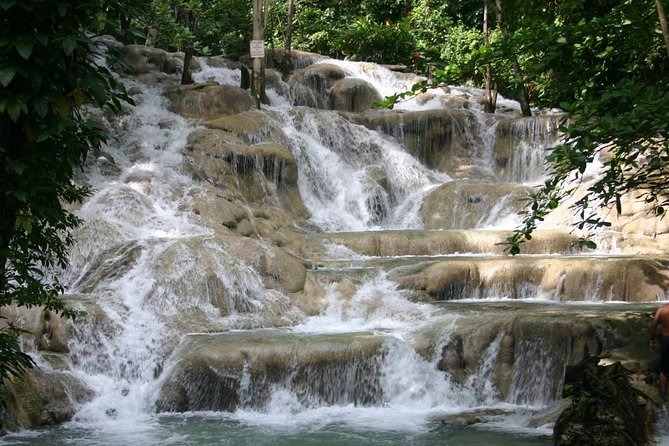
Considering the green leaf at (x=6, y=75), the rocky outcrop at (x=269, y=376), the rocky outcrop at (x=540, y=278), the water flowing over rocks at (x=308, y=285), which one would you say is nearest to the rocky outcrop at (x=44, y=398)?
the water flowing over rocks at (x=308, y=285)

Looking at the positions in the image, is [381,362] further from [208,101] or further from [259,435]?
[208,101]

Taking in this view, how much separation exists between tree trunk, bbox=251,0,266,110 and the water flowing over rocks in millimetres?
377

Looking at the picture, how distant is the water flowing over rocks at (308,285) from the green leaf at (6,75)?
589 centimetres

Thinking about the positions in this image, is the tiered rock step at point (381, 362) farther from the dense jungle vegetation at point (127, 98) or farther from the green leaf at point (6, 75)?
the green leaf at point (6, 75)

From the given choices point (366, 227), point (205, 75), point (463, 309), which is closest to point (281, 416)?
point (463, 309)

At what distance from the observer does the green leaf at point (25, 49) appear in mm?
2572

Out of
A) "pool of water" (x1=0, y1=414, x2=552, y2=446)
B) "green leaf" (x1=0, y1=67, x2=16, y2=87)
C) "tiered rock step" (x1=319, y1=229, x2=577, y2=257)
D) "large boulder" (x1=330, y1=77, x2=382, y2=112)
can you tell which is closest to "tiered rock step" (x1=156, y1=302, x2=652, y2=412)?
"pool of water" (x1=0, y1=414, x2=552, y2=446)

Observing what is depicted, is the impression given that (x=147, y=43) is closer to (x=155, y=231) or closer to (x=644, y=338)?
(x=155, y=231)

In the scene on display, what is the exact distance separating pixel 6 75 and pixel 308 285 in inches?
352

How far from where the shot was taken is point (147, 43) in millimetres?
23156

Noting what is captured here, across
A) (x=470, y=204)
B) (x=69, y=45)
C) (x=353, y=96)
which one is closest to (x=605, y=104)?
(x=69, y=45)

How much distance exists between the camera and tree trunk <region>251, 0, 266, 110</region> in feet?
57.2

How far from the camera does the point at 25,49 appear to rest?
2590 millimetres

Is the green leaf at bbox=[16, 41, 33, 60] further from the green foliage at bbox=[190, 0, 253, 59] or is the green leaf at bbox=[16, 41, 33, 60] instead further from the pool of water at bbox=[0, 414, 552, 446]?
the green foliage at bbox=[190, 0, 253, 59]
